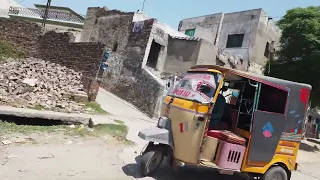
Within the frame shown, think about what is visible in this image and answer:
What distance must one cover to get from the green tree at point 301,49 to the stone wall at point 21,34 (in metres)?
13.9

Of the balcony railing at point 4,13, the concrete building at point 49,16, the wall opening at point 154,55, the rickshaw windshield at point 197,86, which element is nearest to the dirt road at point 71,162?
the rickshaw windshield at point 197,86

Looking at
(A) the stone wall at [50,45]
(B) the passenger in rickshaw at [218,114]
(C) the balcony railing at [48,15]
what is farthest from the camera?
(C) the balcony railing at [48,15]

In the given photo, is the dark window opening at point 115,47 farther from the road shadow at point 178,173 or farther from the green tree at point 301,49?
the road shadow at point 178,173

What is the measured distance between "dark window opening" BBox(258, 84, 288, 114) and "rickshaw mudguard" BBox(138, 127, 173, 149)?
1.79 meters

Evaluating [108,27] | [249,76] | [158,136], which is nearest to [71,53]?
[108,27]

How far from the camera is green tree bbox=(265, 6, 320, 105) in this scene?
14.6 metres

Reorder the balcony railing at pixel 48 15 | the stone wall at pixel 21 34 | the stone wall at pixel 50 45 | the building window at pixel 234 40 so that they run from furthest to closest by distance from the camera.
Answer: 1. the balcony railing at pixel 48 15
2. the building window at pixel 234 40
3. the stone wall at pixel 21 34
4. the stone wall at pixel 50 45

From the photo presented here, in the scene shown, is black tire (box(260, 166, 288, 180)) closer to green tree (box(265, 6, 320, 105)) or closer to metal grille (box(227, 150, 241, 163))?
metal grille (box(227, 150, 241, 163))

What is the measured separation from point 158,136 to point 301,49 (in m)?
13.4

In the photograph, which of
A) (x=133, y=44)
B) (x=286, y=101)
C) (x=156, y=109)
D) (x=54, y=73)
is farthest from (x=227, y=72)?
(x=133, y=44)

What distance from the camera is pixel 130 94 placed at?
15.2 m

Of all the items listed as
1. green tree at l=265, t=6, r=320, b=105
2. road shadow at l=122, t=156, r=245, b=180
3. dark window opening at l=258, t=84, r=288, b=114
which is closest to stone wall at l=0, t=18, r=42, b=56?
road shadow at l=122, t=156, r=245, b=180

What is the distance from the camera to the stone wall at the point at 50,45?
13.2m

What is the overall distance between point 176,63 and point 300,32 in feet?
22.9
